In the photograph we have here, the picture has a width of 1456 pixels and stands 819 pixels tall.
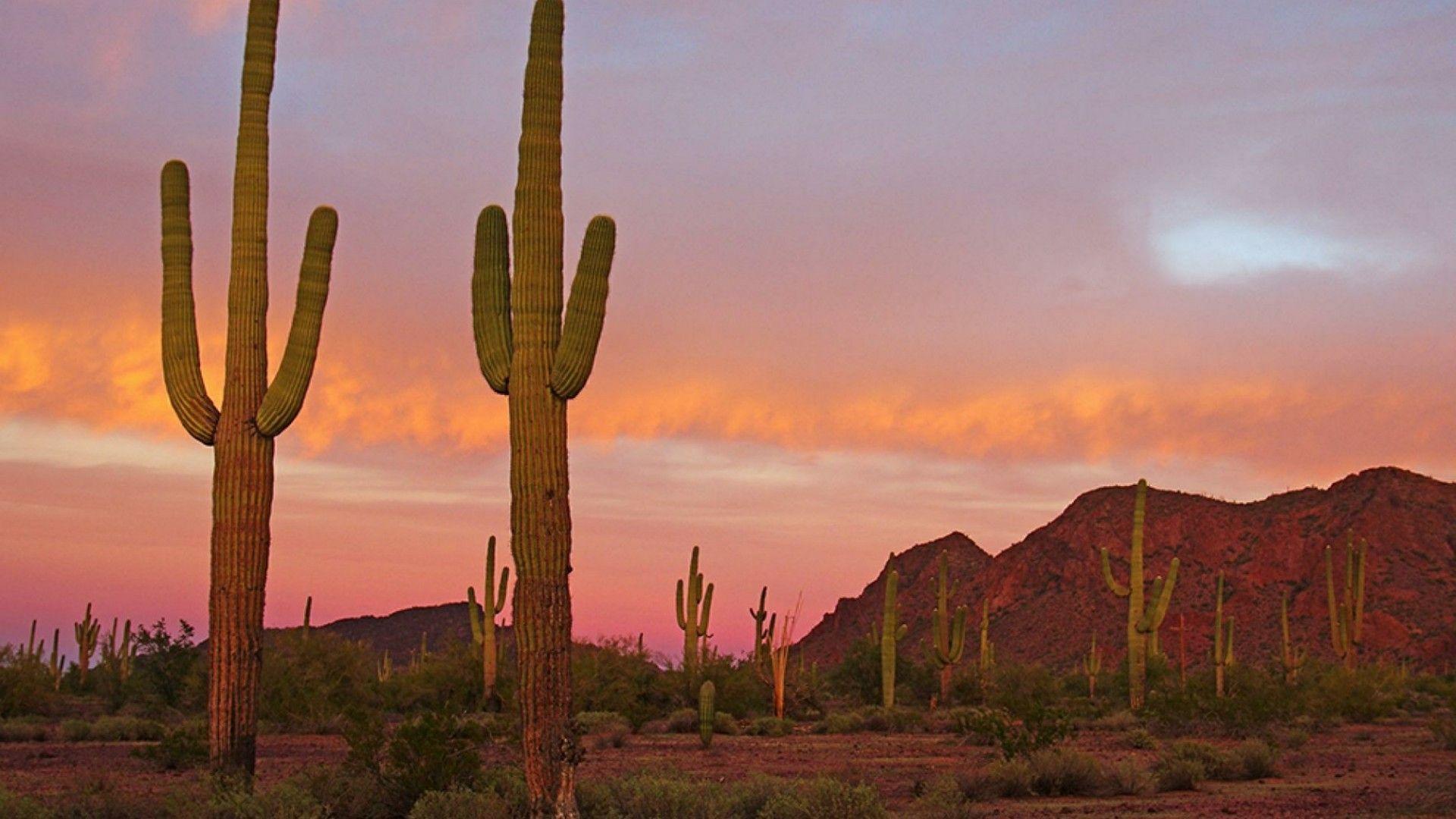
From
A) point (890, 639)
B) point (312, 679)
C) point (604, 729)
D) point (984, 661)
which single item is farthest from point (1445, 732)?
point (312, 679)

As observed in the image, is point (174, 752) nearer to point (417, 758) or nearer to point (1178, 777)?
point (417, 758)

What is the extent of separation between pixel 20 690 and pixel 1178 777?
30628mm

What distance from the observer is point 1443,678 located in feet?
189

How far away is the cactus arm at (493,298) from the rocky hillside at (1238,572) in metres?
63.6

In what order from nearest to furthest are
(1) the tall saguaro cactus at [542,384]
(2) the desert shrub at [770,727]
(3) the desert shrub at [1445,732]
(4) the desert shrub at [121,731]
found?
(1) the tall saguaro cactus at [542,384] < (3) the desert shrub at [1445,732] < (4) the desert shrub at [121,731] < (2) the desert shrub at [770,727]

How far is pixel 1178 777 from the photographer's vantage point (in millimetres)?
19141

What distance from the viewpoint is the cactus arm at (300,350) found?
54.4 feet

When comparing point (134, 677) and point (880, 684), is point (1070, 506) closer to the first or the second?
point (880, 684)

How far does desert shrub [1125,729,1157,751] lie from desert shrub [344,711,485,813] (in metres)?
15.3

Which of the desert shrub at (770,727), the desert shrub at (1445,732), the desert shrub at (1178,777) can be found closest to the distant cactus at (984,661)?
the desert shrub at (770,727)

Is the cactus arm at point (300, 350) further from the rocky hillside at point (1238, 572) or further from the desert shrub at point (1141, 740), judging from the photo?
the rocky hillside at point (1238, 572)

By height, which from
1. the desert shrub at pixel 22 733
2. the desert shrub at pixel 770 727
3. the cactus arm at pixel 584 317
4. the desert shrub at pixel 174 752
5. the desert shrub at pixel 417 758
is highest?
the cactus arm at pixel 584 317

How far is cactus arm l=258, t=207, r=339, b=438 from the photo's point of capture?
653 inches

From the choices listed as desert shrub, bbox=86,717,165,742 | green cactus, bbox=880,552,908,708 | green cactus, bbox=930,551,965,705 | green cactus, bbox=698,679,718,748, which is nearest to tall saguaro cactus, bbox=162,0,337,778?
green cactus, bbox=698,679,718,748
